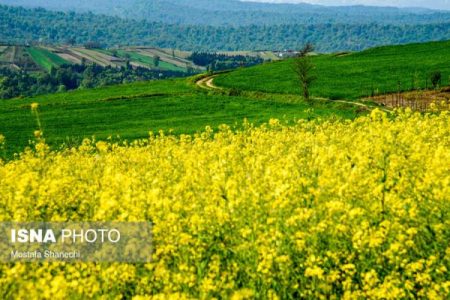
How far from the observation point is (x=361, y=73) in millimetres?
83062

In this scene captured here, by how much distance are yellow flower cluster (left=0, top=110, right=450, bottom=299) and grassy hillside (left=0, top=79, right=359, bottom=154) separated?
3606cm

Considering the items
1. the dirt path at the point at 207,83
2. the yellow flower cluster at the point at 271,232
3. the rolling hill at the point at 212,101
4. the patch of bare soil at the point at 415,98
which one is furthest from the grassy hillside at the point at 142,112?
the yellow flower cluster at the point at 271,232

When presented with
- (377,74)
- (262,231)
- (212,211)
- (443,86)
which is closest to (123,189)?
(212,211)

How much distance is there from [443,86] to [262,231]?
62049 mm

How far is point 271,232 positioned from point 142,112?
58139 mm

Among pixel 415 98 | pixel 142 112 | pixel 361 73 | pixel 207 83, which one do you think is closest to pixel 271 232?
pixel 415 98

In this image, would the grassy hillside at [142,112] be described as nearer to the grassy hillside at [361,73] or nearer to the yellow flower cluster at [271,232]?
the grassy hillside at [361,73]

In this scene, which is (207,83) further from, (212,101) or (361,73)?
(361,73)

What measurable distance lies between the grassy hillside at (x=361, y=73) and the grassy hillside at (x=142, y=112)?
6.40 m

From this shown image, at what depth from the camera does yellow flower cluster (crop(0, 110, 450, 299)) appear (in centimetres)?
884

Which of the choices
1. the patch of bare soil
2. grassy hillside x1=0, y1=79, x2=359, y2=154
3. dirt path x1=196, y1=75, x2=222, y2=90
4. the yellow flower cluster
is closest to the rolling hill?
grassy hillside x1=0, y1=79, x2=359, y2=154

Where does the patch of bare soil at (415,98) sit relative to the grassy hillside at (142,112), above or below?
above

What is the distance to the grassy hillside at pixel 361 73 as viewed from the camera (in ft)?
230

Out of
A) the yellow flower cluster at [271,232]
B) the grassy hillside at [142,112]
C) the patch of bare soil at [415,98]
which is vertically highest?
the yellow flower cluster at [271,232]
